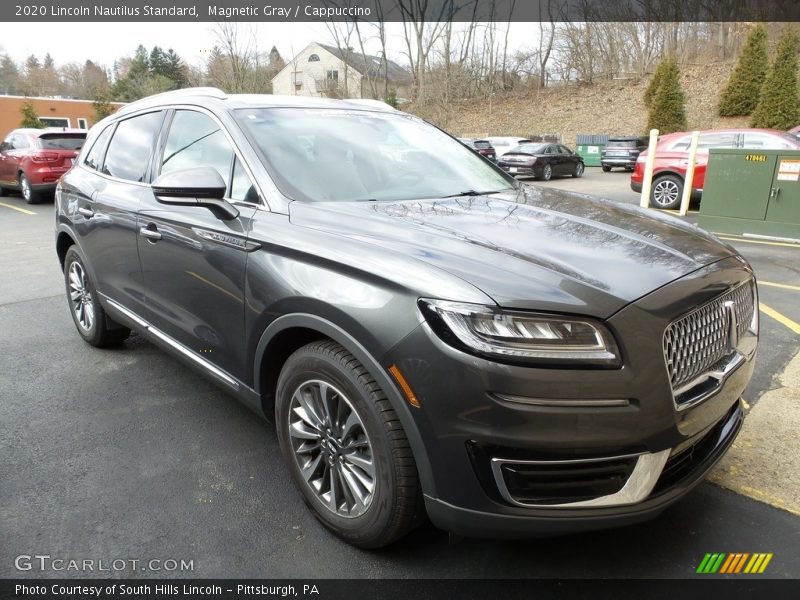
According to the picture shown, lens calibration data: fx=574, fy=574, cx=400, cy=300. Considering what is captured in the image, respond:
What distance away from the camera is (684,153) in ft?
38.6

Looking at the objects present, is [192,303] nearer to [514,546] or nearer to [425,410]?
[425,410]

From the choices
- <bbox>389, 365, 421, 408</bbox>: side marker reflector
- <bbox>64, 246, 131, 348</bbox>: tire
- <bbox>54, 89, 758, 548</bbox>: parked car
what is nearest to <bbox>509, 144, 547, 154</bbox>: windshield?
<bbox>64, 246, 131, 348</bbox>: tire

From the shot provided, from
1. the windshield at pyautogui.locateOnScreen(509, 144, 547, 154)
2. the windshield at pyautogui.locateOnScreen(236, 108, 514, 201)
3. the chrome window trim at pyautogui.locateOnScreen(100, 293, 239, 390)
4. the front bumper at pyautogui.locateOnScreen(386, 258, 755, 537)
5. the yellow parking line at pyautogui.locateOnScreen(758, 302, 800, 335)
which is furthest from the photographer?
the windshield at pyautogui.locateOnScreen(509, 144, 547, 154)

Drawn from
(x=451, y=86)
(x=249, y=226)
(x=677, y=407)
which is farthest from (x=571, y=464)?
(x=451, y=86)

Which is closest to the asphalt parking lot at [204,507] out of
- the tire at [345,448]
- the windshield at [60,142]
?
the tire at [345,448]

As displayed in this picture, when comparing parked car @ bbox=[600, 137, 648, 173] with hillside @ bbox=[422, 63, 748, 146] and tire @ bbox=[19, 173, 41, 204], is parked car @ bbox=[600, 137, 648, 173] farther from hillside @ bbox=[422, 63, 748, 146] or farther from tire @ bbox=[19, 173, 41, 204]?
tire @ bbox=[19, 173, 41, 204]

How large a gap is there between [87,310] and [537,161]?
18.9 metres

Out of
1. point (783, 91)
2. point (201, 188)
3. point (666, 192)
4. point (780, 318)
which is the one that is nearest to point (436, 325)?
point (201, 188)

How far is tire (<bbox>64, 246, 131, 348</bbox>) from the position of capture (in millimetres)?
4286

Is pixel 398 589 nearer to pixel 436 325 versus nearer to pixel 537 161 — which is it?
pixel 436 325

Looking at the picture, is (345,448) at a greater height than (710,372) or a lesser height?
lesser

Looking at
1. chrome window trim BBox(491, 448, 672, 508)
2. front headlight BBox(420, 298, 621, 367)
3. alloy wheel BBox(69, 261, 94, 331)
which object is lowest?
alloy wheel BBox(69, 261, 94, 331)

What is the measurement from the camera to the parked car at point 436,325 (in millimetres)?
1761

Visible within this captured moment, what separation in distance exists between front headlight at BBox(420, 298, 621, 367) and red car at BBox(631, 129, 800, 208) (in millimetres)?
11325
